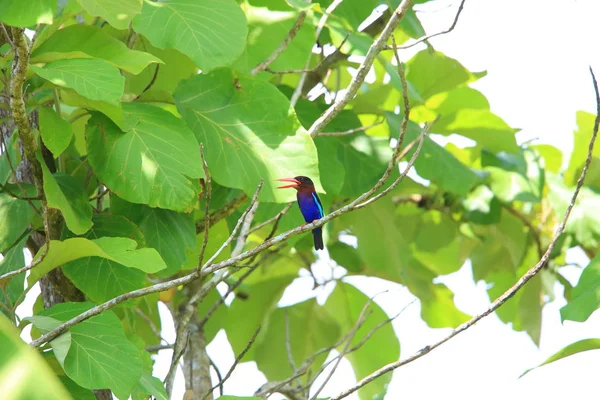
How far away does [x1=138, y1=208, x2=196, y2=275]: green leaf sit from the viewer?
7.30ft

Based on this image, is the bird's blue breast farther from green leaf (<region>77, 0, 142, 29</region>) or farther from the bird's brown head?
green leaf (<region>77, 0, 142, 29</region>)

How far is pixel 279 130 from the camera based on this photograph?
2283 millimetres

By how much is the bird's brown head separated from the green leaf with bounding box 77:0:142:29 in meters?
0.63

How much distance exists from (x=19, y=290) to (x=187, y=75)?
0.93 metres

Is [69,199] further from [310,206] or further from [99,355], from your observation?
[310,206]

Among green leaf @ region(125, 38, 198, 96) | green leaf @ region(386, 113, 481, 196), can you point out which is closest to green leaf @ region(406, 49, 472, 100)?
green leaf @ region(386, 113, 481, 196)

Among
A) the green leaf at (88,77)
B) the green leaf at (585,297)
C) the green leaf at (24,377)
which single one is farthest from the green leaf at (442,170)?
the green leaf at (24,377)

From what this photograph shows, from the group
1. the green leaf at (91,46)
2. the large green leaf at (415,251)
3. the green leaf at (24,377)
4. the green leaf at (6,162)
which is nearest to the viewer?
the green leaf at (24,377)

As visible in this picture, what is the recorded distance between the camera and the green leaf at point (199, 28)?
2092 mm

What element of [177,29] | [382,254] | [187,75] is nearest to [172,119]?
[177,29]

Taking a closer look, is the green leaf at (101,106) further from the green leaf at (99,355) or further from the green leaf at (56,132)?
the green leaf at (99,355)

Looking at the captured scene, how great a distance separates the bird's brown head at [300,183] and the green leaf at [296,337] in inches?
54.9

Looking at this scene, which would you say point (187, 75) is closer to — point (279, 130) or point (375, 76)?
point (279, 130)

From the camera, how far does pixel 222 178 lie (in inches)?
87.3
